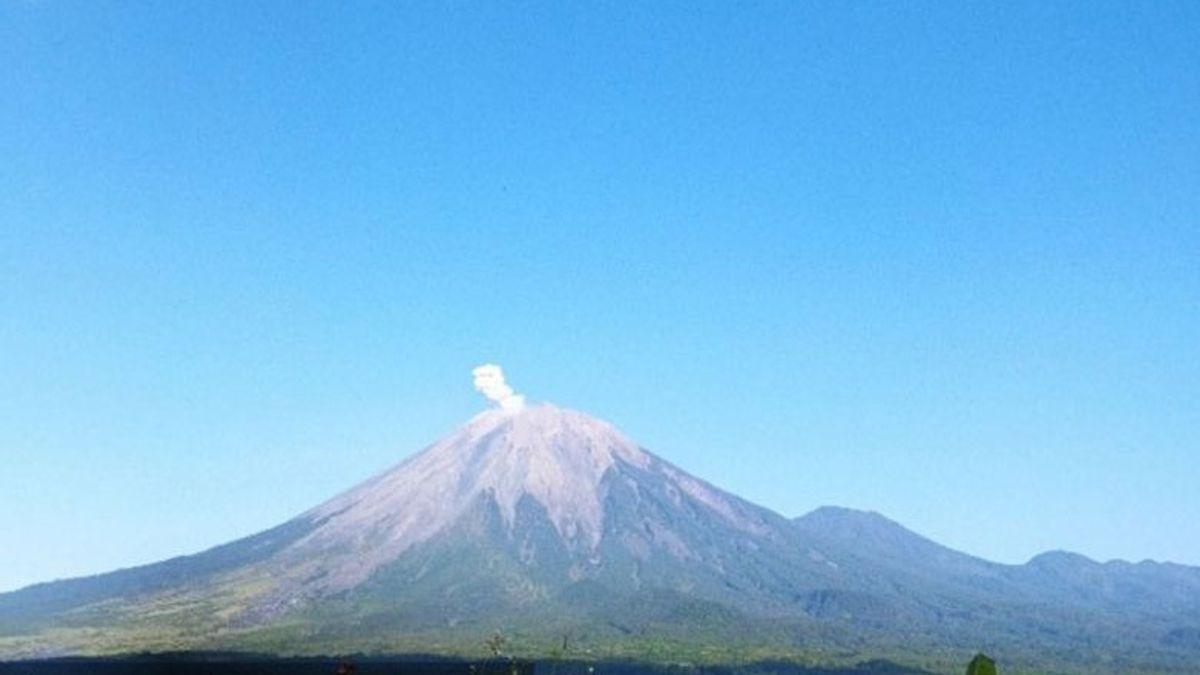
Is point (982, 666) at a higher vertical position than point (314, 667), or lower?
higher

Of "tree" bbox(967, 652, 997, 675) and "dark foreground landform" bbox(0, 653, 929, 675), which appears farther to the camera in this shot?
"dark foreground landform" bbox(0, 653, 929, 675)

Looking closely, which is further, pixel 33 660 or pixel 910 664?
pixel 910 664

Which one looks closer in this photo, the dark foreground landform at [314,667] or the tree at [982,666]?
the tree at [982,666]

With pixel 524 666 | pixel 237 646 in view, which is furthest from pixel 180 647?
pixel 524 666

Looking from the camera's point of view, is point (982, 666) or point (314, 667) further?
point (314, 667)

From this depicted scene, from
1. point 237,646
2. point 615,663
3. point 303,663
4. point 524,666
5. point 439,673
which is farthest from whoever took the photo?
point 237,646

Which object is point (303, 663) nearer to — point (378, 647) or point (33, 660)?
point (378, 647)

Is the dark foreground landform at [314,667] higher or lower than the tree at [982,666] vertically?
lower

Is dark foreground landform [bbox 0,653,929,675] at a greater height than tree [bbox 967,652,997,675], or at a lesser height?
lesser
